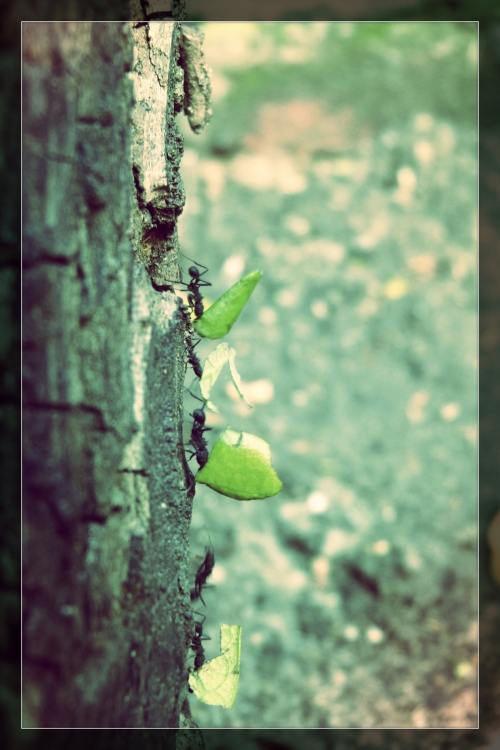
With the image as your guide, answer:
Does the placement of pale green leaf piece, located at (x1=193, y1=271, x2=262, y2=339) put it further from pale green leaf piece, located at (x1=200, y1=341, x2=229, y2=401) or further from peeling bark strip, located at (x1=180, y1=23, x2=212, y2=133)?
peeling bark strip, located at (x1=180, y1=23, x2=212, y2=133)

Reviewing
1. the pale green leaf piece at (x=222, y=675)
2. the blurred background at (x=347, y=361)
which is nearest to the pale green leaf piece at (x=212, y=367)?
the pale green leaf piece at (x=222, y=675)

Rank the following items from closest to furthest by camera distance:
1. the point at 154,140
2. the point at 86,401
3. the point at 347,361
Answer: the point at 86,401 → the point at 154,140 → the point at 347,361

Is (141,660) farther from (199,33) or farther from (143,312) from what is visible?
(199,33)

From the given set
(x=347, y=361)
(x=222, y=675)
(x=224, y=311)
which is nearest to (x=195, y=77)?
(x=224, y=311)

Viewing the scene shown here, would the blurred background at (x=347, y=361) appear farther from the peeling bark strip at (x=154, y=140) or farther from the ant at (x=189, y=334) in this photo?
the peeling bark strip at (x=154, y=140)

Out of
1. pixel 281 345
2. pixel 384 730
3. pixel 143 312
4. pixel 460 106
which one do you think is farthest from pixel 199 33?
pixel 460 106

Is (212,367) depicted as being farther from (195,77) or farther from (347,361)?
(347,361)
